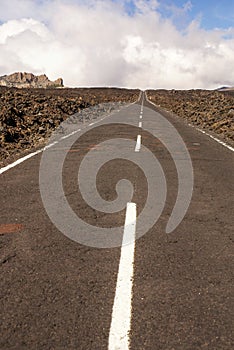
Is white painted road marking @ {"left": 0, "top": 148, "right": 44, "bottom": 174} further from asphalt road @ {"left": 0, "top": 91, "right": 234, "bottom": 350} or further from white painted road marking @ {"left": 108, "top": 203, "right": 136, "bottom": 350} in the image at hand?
white painted road marking @ {"left": 108, "top": 203, "right": 136, "bottom": 350}

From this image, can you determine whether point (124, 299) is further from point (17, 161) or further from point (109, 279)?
point (17, 161)

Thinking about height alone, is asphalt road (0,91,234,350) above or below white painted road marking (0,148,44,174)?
above

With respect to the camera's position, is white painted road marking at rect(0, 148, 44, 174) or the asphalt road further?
white painted road marking at rect(0, 148, 44, 174)

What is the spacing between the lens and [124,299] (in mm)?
3389

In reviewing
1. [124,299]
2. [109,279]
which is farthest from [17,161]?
[124,299]

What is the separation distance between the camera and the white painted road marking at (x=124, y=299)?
285 centimetres

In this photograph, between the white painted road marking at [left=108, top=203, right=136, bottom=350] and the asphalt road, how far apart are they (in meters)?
0.03

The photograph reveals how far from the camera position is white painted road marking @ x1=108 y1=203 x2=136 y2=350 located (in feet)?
9.34

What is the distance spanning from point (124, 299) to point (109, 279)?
0.37 meters

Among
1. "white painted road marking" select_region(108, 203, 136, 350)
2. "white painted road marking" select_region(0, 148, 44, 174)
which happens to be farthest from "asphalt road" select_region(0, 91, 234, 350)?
"white painted road marking" select_region(0, 148, 44, 174)

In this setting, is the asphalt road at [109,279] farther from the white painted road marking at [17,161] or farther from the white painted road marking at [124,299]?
the white painted road marking at [17,161]

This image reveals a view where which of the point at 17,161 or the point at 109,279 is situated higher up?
the point at 109,279

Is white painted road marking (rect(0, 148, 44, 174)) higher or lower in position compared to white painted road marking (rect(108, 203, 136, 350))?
lower

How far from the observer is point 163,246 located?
178 inches
